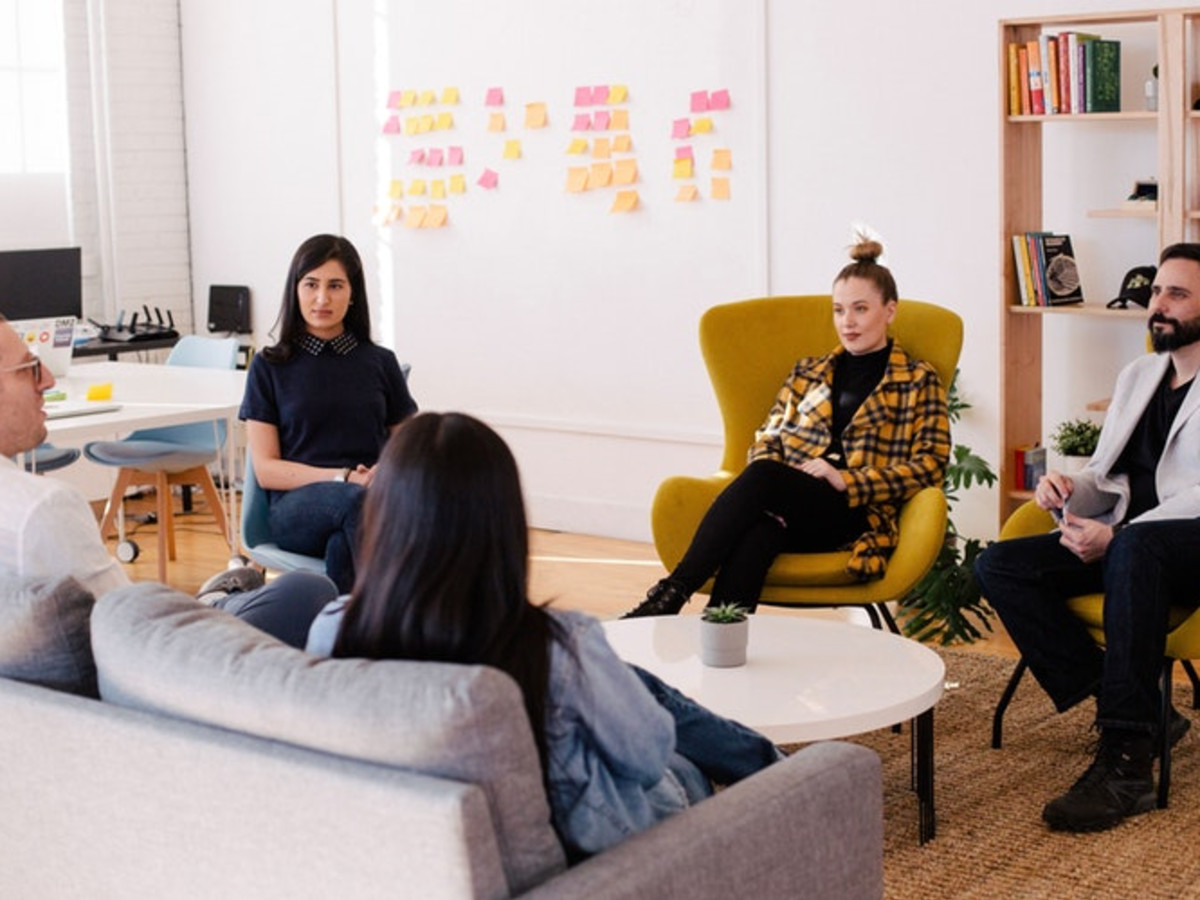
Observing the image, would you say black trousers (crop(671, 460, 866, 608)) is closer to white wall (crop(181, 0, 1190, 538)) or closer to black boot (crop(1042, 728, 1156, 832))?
black boot (crop(1042, 728, 1156, 832))

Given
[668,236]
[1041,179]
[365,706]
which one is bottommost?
[365,706]

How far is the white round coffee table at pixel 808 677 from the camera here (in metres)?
3.26

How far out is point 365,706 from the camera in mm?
1957

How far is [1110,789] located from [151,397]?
10.0 ft

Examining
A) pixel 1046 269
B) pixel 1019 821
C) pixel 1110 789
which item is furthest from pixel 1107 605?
pixel 1046 269

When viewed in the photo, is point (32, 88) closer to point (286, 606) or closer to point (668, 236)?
point (668, 236)

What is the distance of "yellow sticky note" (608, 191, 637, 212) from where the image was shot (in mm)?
6449

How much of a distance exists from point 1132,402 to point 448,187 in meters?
3.38

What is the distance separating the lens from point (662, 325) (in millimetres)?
6473

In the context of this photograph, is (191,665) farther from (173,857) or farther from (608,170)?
(608,170)

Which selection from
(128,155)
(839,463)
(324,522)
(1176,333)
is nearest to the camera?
(1176,333)

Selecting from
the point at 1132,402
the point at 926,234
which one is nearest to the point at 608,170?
the point at 926,234

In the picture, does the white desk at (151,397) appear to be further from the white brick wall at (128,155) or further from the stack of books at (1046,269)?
the stack of books at (1046,269)

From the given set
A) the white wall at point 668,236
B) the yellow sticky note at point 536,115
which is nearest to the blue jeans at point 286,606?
the white wall at point 668,236
